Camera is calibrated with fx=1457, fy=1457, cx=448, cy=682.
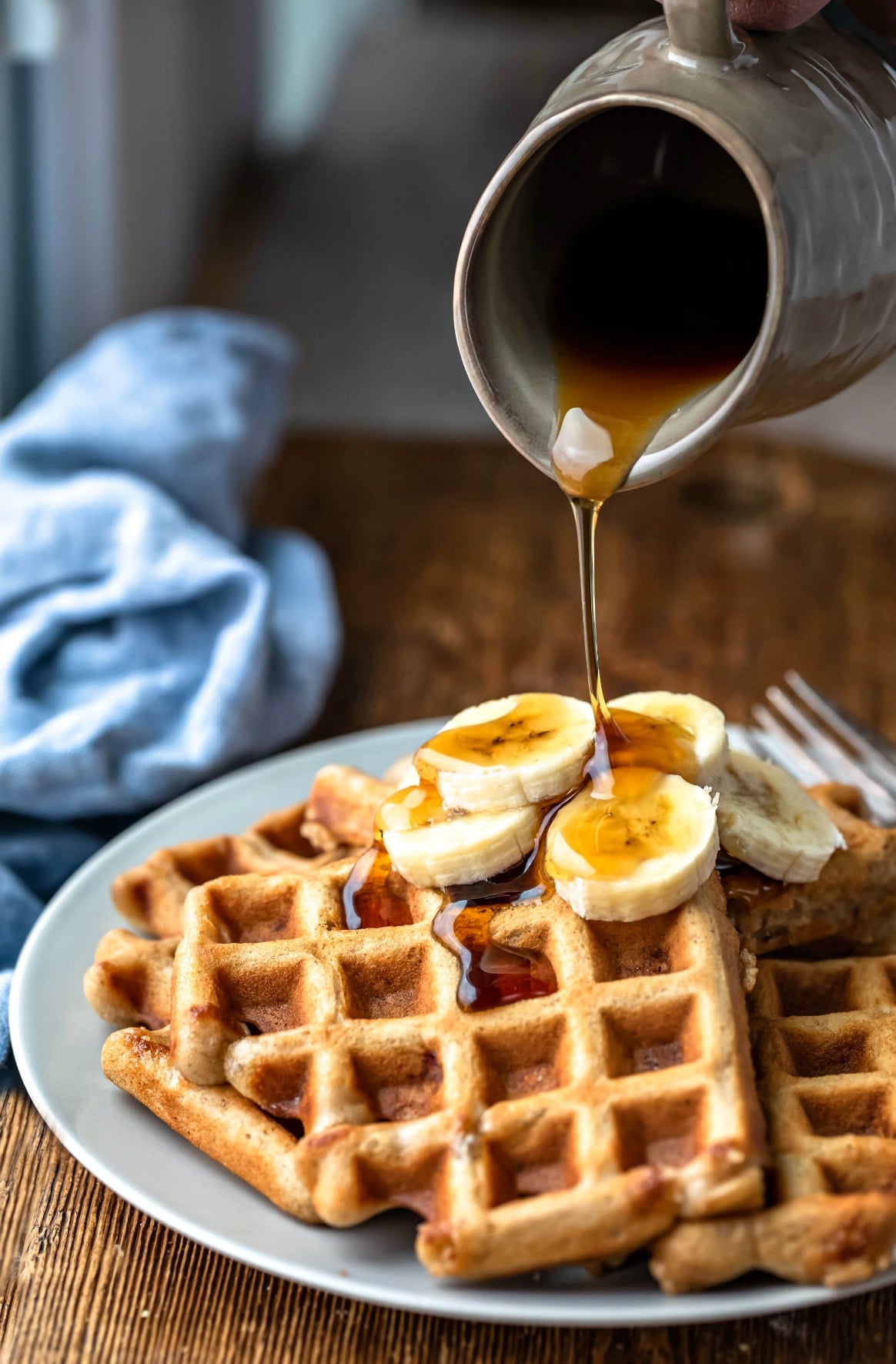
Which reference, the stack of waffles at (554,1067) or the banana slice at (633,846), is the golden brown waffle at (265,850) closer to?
the stack of waffles at (554,1067)

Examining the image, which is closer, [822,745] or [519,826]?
[519,826]

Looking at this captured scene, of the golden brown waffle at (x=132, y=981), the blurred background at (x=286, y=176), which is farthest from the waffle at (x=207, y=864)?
the blurred background at (x=286, y=176)

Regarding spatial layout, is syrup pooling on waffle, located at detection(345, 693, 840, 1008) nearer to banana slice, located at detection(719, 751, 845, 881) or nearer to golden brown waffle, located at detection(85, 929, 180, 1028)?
banana slice, located at detection(719, 751, 845, 881)

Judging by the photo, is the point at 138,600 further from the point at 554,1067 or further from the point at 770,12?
the point at 770,12

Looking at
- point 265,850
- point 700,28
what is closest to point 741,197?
point 700,28

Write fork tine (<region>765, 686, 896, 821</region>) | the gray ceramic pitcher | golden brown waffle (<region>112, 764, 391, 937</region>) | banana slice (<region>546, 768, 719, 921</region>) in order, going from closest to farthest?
the gray ceramic pitcher
banana slice (<region>546, 768, 719, 921</region>)
golden brown waffle (<region>112, 764, 391, 937</region>)
fork tine (<region>765, 686, 896, 821</region>)

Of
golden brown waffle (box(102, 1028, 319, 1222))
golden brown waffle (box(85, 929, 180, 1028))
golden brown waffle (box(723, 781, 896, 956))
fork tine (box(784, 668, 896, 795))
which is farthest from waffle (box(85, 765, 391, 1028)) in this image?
fork tine (box(784, 668, 896, 795))

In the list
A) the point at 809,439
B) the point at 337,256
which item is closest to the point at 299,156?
the point at 337,256
